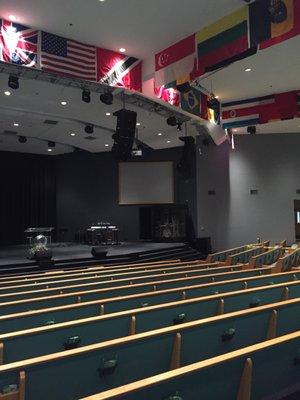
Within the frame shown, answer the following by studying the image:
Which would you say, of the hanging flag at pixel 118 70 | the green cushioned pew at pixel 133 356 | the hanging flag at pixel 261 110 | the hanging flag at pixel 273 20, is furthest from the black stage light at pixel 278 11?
the hanging flag at pixel 261 110

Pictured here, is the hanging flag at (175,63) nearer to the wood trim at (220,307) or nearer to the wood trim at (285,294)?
the wood trim at (285,294)

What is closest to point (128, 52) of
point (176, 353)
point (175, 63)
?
point (175, 63)

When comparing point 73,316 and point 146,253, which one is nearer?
point 73,316

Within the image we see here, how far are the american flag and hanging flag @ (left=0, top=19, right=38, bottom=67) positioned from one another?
7.6 inches

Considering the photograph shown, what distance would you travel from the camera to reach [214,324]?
228 centimetres

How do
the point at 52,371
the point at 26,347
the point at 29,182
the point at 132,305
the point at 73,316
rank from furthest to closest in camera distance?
the point at 29,182 < the point at 132,305 < the point at 73,316 < the point at 26,347 < the point at 52,371

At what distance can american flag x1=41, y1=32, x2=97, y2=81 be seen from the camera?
23.3 ft

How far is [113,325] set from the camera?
2455 mm

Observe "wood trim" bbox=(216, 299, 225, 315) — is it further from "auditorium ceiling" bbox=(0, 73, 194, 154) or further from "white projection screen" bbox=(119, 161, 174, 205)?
"white projection screen" bbox=(119, 161, 174, 205)

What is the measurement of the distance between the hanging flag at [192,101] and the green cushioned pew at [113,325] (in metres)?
7.34

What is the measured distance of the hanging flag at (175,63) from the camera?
7.30m

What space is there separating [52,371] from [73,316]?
1232 mm

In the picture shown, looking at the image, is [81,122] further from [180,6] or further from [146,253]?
[180,6]

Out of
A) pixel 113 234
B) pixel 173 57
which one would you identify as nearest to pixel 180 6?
pixel 173 57
